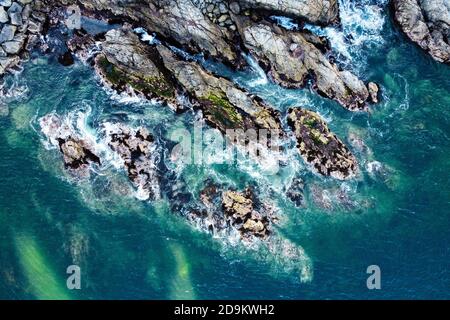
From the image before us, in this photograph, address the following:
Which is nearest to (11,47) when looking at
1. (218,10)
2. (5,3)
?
(5,3)

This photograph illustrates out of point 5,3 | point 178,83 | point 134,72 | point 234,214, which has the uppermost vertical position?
point 5,3

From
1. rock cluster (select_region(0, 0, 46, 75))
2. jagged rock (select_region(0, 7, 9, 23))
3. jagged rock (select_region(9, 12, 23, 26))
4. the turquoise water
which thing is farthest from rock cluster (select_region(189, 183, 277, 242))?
jagged rock (select_region(0, 7, 9, 23))

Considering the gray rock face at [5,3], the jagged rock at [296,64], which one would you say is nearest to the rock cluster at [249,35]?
the jagged rock at [296,64]

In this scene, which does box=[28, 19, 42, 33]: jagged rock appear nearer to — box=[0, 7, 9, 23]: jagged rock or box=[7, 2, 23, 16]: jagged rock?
box=[7, 2, 23, 16]: jagged rock

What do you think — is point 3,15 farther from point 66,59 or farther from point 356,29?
point 356,29
